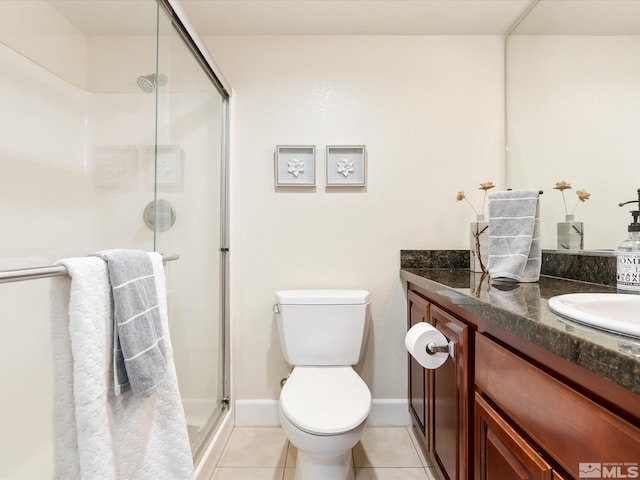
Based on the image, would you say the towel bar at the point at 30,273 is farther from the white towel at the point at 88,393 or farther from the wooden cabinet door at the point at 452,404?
the wooden cabinet door at the point at 452,404

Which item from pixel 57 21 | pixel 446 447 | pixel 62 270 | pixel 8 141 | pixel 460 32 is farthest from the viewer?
pixel 460 32

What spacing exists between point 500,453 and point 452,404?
0.30m

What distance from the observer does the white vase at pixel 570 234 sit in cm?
121

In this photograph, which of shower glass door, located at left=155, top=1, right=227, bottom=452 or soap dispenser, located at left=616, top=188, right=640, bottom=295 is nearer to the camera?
soap dispenser, located at left=616, top=188, right=640, bottom=295

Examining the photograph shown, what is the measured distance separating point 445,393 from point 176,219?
1.24 m

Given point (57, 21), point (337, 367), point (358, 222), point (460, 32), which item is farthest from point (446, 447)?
point (57, 21)

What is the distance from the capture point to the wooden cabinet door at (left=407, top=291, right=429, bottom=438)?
1.36 m

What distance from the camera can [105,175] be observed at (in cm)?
148

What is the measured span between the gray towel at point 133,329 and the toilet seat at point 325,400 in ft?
1.75

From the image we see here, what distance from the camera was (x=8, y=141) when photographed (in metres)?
1.25

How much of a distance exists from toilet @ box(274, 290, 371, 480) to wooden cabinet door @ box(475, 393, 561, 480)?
0.39m

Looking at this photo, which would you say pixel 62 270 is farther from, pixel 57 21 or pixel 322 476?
pixel 57 21

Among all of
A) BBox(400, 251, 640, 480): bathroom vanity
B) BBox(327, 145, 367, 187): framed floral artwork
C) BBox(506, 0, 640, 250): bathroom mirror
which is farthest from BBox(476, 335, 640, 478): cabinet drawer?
BBox(327, 145, 367, 187): framed floral artwork

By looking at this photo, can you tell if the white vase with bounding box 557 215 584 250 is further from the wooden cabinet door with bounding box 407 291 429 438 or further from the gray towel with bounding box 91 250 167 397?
the gray towel with bounding box 91 250 167 397
